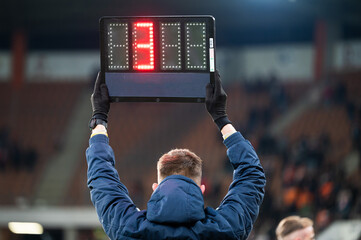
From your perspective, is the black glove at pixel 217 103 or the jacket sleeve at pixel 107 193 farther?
the black glove at pixel 217 103

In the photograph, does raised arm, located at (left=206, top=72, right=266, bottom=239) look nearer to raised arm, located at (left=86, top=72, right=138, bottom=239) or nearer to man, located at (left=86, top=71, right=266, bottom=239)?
man, located at (left=86, top=71, right=266, bottom=239)

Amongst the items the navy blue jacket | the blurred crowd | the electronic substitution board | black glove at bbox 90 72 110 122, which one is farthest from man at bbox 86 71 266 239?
the blurred crowd

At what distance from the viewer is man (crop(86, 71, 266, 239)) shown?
9.34ft

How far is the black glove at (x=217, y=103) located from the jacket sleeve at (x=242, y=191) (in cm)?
15

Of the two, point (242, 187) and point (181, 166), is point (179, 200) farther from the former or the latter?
point (242, 187)

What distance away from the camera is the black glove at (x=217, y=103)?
3.27 m

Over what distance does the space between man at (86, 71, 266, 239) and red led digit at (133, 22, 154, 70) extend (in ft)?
1.95

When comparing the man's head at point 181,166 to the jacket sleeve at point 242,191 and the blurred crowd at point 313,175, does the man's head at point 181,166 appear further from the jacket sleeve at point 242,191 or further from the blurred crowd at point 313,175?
the blurred crowd at point 313,175

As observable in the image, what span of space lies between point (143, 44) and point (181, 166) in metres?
0.90

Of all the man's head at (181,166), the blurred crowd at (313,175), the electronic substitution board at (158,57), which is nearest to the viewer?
the man's head at (181,166)

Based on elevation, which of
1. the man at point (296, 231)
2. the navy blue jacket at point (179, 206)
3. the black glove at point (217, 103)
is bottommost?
the man at point (296, 231)

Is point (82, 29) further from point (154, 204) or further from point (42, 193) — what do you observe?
point (154, 204)

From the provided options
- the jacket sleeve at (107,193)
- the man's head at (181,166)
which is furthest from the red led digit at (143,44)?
the man's head at (181,166)

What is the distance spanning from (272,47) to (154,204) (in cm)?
2572
